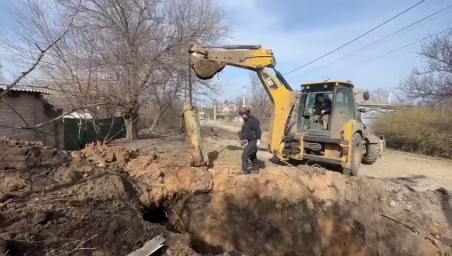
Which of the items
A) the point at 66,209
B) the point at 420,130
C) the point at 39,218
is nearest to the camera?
the point at 39,218

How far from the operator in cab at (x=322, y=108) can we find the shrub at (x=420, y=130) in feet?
28.7

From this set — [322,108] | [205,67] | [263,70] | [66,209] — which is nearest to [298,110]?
[322,108]

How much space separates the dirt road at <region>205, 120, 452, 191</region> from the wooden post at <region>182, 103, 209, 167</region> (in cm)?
324

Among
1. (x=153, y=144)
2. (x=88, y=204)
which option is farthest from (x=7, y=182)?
(x=153, y=144)

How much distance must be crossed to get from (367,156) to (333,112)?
2.62 meters

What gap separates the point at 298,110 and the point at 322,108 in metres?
0.63

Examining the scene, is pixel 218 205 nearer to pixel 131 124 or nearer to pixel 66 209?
pixel 66 209

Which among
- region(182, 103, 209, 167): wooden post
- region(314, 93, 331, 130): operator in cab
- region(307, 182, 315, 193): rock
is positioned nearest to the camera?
region(307, 182, 315, 193): rock

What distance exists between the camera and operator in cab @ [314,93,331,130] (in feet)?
25.0

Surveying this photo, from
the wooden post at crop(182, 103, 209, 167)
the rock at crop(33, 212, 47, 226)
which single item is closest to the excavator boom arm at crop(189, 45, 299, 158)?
the wooden post at crop(182, 103, 209, 167)

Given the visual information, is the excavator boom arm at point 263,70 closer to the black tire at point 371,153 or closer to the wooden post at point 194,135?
the wooden post at point 194,135

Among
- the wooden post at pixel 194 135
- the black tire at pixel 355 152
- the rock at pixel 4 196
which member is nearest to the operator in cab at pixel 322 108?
the black tire at pixel 355 152

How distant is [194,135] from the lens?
7410mm

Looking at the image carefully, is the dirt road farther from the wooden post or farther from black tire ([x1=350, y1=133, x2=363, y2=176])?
the wooden post
